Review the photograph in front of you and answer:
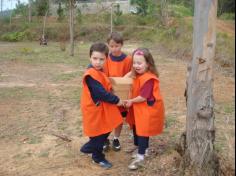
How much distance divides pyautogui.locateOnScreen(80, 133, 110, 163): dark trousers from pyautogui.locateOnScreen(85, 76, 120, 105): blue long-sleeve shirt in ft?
1.25

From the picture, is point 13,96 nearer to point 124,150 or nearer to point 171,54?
point 124,150

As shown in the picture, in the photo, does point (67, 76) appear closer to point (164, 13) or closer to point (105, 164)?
point (105, 164)

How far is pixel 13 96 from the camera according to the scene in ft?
24.4

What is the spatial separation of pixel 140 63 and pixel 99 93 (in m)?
0.45

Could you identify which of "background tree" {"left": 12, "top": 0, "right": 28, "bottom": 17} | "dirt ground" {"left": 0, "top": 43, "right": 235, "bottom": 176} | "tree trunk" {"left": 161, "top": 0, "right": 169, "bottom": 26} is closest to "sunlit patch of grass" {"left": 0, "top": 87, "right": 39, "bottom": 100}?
"dirt ground" {"left": 0, "top": 43, "right": 235, "bottom": 176}

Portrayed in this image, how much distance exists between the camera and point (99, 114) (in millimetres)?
3691

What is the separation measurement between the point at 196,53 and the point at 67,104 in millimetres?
3705

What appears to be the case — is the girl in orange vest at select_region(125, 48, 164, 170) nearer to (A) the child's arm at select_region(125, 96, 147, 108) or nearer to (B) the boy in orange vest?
(A) the child's arm at select_region(125, 96, 147, 108)

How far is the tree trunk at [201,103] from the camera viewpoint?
3148 millimetres

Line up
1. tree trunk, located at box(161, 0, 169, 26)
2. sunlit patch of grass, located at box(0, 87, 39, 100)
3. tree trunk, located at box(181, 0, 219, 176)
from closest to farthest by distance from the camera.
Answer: tree trunk, located at box(181, 0, 219, 176)
sunlit patch of grass, located at box(0, 87, 39, 100)
tree trunk, located at box(161, 0, 169, 26)

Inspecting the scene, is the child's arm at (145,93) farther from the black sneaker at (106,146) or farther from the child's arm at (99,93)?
the black sneaker at (106,146)

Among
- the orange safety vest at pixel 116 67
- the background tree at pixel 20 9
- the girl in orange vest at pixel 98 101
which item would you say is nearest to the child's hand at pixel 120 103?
the girl in orange vest at pixel 98 101

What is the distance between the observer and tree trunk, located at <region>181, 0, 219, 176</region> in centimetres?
315

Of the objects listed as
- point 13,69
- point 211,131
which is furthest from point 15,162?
point 13,69
